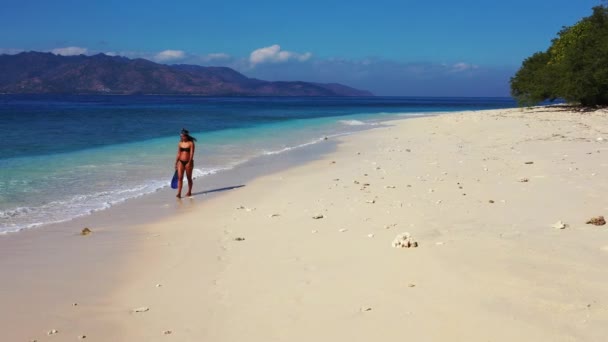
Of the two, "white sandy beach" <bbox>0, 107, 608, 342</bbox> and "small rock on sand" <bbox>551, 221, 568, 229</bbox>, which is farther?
"small rock on sand" <bbox>551, 221, 568, 229</bbox>

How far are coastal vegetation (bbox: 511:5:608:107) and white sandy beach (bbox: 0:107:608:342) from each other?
26.7 m

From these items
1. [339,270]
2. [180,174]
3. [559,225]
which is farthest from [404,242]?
[180,174]

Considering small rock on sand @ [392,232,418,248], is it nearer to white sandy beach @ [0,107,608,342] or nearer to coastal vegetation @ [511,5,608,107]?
white sandy beach @ [0,107,608,342]

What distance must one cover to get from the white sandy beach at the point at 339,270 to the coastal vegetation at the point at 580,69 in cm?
2674

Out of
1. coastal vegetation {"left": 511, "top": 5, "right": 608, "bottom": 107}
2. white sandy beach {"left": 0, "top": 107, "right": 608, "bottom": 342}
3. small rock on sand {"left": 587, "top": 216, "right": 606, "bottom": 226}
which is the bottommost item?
white sandy beach {"left": 0, "top": 107, "right": 608, "bottom": 342}

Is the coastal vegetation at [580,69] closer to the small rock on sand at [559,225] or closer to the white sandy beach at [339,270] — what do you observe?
the white sandy beach at [339,270]

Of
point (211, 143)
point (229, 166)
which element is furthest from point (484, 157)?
point (211, 143)

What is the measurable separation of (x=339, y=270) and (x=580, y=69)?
Result: 3542 cm

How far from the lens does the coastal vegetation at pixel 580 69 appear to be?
33.9 metres

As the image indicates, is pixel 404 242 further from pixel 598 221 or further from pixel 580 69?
pixel 580 69

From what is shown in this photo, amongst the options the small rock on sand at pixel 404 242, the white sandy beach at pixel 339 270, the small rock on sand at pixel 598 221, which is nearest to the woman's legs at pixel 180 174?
the white sandy beach at pixel 339 270

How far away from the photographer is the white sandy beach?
4.54 m

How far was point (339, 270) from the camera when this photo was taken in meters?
5.92

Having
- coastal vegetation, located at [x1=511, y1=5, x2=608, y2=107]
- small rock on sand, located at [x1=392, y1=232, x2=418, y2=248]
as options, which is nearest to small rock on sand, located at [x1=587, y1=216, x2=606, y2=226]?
small rock on sand, located at [x1=392, y1=232, x2=418, y2=248]
